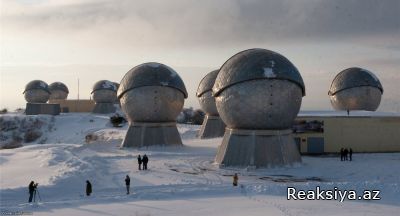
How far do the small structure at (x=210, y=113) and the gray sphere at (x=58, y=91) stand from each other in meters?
49.7

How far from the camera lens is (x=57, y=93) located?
3428 inches

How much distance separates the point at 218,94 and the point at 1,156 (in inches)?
679

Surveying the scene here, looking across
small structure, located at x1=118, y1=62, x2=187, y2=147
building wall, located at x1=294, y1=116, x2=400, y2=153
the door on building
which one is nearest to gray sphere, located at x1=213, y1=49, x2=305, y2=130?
the door on building

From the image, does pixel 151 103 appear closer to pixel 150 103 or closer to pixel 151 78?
pixel 150 103

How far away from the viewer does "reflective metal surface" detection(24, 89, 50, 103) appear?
73375 mm

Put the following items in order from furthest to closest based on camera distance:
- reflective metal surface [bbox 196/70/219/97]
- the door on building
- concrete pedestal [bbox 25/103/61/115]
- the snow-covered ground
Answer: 1. concrete pedestal [bbox 25/103/61/115]
2. reflective metal surface [bbox 196/70/219/97]
3. the door on building
4. the snow-covered ground

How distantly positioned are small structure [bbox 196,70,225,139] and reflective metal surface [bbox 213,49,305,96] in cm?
1837

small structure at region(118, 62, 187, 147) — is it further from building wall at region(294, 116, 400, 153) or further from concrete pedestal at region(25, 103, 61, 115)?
concrete pedestal at region(25, 103, 61, 115)

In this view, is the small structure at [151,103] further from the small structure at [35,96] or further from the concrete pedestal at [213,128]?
the small structure at [35,96]

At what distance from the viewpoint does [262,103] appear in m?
25.8

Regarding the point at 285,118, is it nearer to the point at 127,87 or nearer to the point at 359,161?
the point at 359,161

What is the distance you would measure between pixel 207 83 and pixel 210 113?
3.48 m

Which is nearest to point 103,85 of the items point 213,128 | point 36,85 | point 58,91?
point 36,85

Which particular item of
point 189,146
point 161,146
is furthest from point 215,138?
point 161,146
